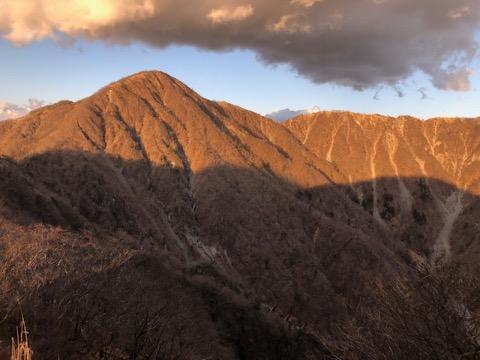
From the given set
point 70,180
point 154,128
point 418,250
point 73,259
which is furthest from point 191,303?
point 418,250

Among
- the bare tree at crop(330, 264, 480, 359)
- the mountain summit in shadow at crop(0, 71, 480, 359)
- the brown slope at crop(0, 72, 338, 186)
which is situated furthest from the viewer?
the brown slope at crop(0, 72, 338, 186)

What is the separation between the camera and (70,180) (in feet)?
362

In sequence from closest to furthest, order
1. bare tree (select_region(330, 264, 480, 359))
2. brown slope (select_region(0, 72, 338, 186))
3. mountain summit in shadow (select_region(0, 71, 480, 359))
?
bare tree (select_region(330, 264, 480, 359)) < mountain summit in shadow (select_region(0, 71, 480, 359)) < brown slope (select_region(0, 72, 338, 186))

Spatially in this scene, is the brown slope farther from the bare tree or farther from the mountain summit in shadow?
the bare tree

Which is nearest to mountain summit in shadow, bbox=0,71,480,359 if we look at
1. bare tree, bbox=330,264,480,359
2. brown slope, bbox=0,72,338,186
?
brown slope, bbox=0,72,338,186

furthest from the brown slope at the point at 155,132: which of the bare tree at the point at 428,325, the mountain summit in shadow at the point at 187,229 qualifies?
the bare tree at the point at 428,325

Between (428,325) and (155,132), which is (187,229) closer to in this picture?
(155,132)

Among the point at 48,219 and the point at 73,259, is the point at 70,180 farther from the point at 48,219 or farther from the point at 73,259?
the point at 73,259

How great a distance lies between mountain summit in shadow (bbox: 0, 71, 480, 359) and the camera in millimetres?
30953

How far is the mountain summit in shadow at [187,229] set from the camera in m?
31.0

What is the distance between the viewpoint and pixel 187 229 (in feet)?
385

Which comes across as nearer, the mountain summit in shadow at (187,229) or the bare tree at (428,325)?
the bare tree at (428,325)

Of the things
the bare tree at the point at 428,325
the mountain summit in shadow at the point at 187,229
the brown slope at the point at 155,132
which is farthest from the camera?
the brown slope at the point at 155,132

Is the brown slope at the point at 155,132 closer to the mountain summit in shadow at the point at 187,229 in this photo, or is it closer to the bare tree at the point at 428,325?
the mountain summit in shadow at the point at 187,229
